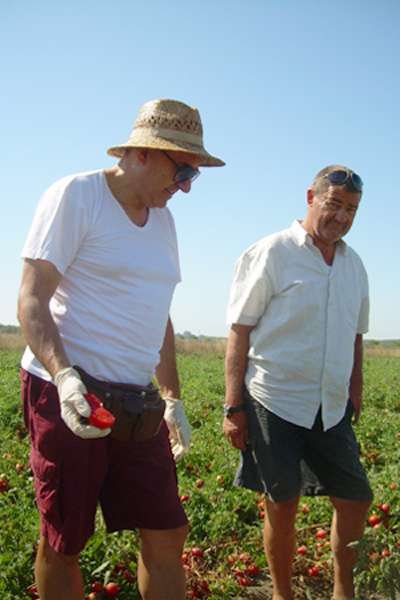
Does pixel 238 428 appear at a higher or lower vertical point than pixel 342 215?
lower

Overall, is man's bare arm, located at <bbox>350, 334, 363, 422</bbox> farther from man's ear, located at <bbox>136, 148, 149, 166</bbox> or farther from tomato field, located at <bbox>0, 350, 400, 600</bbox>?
man's ear, located at <bbox>136, 148, 149, 166</bbox>

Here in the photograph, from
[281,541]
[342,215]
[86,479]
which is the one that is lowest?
[281,541]

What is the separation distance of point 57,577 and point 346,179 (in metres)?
2.05

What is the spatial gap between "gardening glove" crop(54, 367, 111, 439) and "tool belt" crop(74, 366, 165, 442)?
245mm

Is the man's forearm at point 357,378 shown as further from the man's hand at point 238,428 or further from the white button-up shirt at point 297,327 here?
the man's hand at point 238,428

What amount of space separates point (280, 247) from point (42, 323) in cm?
135

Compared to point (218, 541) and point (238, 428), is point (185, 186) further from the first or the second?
point (218, 541)

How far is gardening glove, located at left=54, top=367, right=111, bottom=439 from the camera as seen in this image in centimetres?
208

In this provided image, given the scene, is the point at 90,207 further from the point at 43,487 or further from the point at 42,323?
the point at 43,487

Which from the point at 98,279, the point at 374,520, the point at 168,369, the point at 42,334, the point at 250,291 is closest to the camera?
the point at 42,334

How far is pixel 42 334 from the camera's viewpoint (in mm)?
2260

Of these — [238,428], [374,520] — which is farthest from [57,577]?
[374,520]

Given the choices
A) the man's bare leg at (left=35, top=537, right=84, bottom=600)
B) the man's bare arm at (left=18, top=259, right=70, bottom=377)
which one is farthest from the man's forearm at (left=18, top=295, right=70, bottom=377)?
the man's bare leg at (left=35, top=537, right=84, bottom=600)

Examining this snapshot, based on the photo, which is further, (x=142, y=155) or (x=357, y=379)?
(x=357, y=379)
